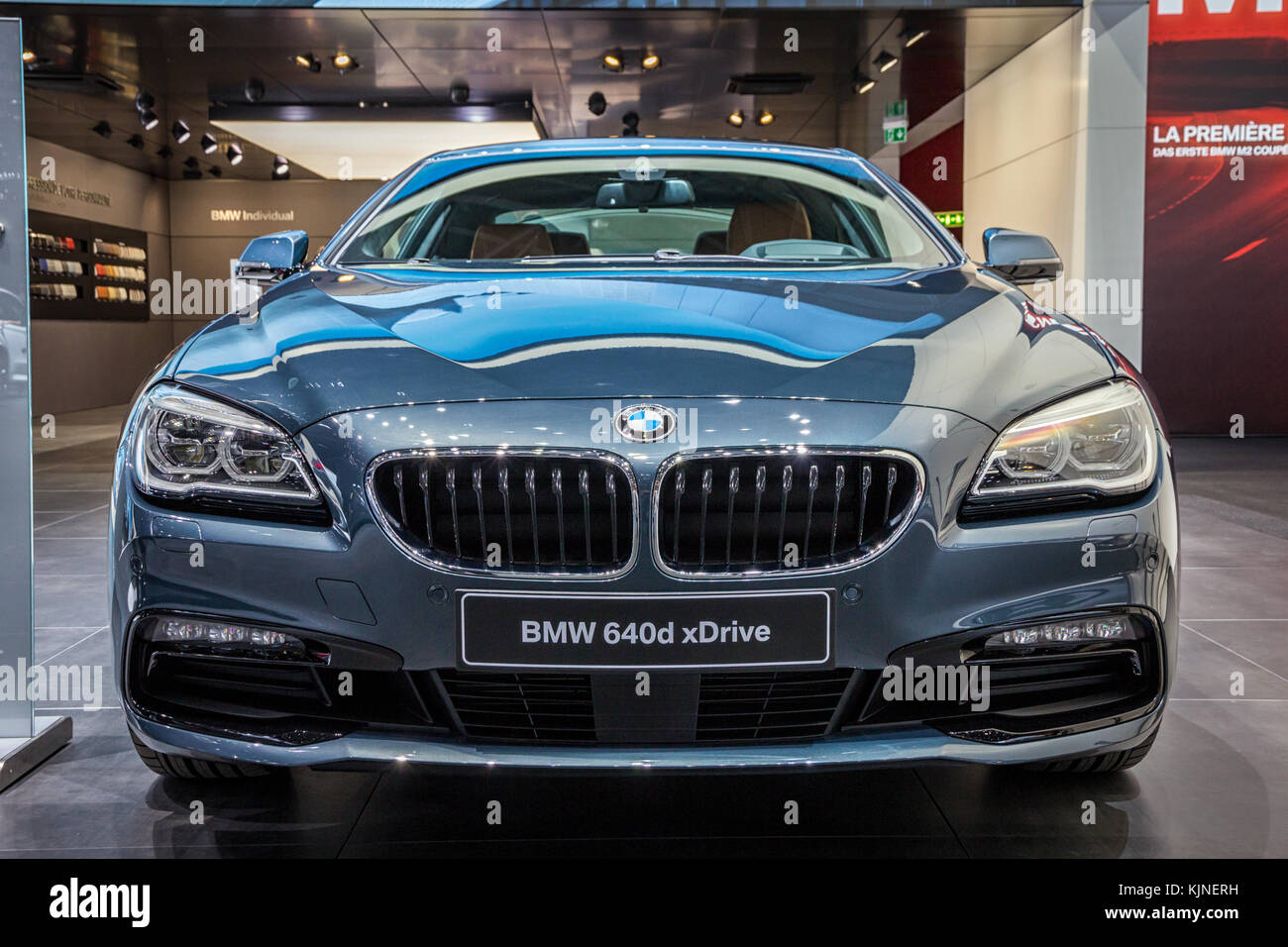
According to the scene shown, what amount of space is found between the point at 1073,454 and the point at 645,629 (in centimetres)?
67

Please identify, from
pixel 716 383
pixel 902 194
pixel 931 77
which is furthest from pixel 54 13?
pixel 716 383

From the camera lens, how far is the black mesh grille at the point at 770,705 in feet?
5.22

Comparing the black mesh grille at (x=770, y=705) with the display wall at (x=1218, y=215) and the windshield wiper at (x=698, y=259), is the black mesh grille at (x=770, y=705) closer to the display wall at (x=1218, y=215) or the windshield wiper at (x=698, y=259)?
the windshield wiper at (x=698, y=259)

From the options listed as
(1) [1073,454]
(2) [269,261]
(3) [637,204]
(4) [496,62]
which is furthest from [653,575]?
(4) [496,62]

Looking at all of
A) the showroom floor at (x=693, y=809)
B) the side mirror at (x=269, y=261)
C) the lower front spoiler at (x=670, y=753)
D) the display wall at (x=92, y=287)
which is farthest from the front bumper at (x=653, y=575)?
the display wall at (x=92, y=287)

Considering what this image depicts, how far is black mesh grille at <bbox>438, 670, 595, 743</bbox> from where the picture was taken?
1.59 metres

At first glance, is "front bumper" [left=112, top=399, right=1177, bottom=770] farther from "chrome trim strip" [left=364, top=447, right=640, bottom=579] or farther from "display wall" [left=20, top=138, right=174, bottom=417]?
"display wall" [left=20, top=138, right=174, bottom=417]

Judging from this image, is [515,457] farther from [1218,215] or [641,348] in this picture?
[1218,215]

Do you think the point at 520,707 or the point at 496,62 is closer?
the point at 520,707

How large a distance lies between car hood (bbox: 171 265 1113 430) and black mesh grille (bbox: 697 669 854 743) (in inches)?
15.3

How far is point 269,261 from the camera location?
254cm

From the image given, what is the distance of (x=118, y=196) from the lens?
1673 centimetres

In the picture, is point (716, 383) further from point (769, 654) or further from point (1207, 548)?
point (1207, 548)

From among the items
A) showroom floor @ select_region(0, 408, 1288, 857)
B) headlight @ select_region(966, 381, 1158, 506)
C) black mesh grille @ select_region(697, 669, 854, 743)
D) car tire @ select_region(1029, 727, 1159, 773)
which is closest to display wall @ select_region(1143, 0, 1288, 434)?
showroom floor @ select_region(0, 408, 1288, 857)
